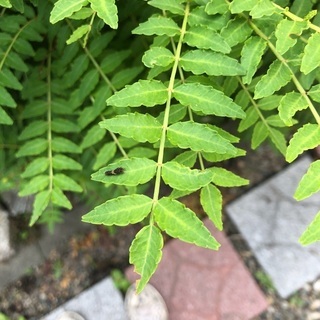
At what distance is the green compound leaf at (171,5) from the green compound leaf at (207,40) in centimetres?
7

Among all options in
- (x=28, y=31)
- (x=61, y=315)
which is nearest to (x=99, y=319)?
(x=61, y=315)

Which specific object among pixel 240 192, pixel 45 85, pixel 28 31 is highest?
pixel 28 31

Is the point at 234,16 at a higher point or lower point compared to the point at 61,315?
higher

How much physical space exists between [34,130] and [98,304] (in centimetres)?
106

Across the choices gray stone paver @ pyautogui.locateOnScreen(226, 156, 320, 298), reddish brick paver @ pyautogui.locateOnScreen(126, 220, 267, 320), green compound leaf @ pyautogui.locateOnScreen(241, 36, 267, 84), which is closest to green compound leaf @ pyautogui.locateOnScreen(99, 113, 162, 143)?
green compound leaf @ pyautogui.locateOnScreen(241, 36, 267, 84)

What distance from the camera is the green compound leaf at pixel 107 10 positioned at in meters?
0.88

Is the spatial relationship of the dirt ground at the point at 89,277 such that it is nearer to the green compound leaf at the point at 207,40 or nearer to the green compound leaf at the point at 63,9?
the green compound leaf at the point at 207,40

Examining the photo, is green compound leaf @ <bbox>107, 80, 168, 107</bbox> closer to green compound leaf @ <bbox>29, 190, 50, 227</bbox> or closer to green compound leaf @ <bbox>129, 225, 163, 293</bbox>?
green compound leaf @ <bbox>129, 225, 163, 293</bbox>

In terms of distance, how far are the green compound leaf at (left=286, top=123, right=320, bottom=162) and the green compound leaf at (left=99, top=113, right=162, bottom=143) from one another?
0.78 ft

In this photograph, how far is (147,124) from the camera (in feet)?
3.03

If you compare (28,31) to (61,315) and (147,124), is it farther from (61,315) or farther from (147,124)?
(61,315)

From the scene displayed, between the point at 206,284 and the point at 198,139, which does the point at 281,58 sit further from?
the point at 206,284

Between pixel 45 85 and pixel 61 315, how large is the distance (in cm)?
112

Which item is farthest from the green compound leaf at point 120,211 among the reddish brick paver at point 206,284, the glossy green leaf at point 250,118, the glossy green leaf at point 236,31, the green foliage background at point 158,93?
the reddish brick paver at point 206,284
